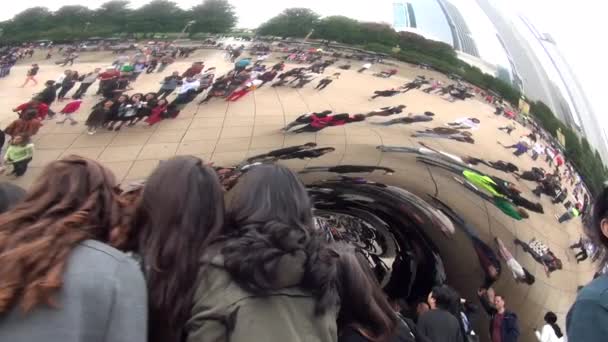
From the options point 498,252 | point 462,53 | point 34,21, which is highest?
point 34,21

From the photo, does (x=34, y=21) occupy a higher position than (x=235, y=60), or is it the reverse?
(x=34, y=21)

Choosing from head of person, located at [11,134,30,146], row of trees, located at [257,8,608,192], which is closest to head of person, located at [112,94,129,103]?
head of person, located at [11,134,30,146]

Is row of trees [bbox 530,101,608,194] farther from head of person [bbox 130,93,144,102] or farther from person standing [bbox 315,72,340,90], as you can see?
head of person [bbox 130,93,144,102]

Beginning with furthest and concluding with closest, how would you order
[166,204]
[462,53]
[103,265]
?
[462,53], [166,204], [103,265]

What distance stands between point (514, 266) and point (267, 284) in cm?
215

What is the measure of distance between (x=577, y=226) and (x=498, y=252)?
53cm

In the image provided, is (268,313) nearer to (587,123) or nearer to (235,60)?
(235,60)

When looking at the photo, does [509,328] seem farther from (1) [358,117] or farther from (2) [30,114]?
(2) [30,114]

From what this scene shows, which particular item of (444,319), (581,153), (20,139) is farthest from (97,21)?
(444,319)

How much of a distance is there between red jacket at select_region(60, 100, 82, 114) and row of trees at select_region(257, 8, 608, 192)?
33.4 inches

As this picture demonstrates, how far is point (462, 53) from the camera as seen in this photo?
269cm

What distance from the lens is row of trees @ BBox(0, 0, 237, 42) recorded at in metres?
2.42

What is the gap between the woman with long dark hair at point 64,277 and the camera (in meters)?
1.30

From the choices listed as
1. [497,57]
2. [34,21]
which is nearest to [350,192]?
[497,57]
